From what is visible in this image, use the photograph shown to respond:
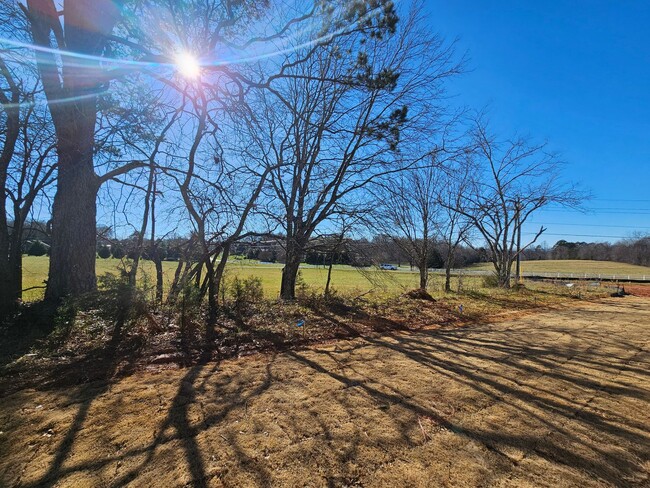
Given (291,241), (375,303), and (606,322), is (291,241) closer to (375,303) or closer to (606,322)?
(375,303)

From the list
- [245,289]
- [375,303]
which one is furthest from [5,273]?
[375,303]

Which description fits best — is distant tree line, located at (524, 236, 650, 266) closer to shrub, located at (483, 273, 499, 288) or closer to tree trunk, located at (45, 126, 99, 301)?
shrub, located at (483, 273, 499, 288)

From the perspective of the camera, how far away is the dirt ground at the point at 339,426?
1.91 metres

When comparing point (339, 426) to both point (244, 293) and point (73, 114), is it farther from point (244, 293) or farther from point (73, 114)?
point (73, 114)

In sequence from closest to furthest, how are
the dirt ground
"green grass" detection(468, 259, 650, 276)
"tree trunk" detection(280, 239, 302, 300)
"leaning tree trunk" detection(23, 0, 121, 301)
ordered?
the dirt ground → "leaning tree trunk" detection(23, 0, 121, 301) → "tree trunk" detection(280, 239, 302, 300) → "green grass" detection(468, 259, 650, 276)

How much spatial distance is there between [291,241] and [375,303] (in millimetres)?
3031

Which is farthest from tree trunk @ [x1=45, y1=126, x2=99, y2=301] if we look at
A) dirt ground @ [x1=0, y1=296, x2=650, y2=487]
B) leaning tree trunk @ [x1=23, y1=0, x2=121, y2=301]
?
dirt ground @ [x1=0, y1=296, x2=650, y2=487]

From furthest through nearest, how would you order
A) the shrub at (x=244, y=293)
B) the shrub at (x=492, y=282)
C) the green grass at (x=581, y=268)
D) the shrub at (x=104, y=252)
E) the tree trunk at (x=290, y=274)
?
the green grass at (x=581, y=268)
the shrub at (x=492, y=282)
the shrub at (x=104, y=252)
the tree trunk at (x=290, y=274)
the shrub at (x=244, y=293)

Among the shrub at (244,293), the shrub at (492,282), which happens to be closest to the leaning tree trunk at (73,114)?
the shrub at (244,293)

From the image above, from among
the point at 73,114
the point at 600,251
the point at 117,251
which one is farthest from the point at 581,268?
the point at 73,114

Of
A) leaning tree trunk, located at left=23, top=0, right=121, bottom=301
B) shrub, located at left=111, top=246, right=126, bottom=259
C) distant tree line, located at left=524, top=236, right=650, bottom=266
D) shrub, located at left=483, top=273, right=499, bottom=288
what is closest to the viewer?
leaning tree trunk, located at left=23, top=0, right=121, bottom=301

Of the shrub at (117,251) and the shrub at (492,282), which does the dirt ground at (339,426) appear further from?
the shrub at (492,282)

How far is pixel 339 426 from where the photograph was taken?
8.02 feet

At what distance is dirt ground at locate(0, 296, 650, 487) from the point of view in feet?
6.27
